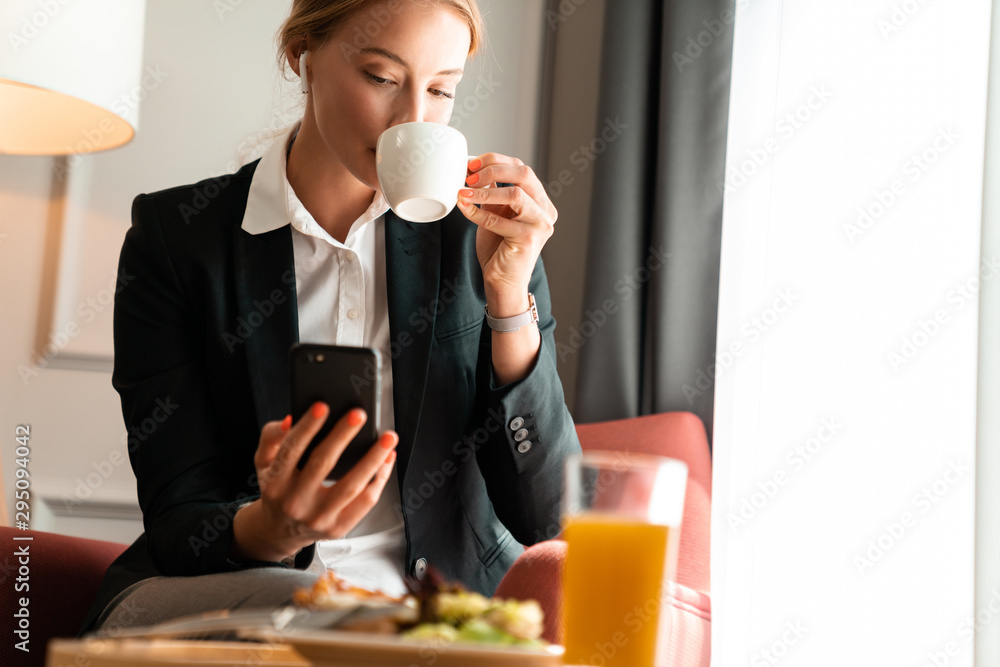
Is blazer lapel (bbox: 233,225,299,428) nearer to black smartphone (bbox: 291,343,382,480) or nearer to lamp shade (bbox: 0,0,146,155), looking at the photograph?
black smartphone (bbox: 291,343,382,480)

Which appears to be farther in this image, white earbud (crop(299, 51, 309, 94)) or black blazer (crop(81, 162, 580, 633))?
white earbud (crop(299, 51, 309, 94))

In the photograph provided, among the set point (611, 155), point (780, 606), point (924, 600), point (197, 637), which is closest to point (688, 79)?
point (611, 155)

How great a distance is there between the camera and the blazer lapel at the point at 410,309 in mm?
1195

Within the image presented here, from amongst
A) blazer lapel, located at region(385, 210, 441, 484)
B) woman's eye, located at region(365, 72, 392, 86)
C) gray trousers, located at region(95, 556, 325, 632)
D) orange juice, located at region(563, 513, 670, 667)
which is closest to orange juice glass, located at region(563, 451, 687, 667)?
orange juice, located at region(563, 513, 670, 667)

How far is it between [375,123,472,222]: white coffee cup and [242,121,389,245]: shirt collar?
0.84 ft

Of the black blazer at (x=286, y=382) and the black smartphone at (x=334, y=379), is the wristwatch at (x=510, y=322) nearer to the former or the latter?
the black blazer at (x=286, y=382)

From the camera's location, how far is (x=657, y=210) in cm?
197

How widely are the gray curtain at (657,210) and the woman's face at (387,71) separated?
0.89 m

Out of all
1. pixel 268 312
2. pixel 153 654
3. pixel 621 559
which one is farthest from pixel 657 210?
pixel 153 654

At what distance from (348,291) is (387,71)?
324mm

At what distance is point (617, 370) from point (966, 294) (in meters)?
1.11

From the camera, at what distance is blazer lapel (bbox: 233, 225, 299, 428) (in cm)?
121

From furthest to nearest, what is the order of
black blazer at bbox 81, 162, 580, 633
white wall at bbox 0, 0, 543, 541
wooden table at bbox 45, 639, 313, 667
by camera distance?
white wall at bbox 0, 0, 543, 541, black blazer at bbox 81, 162, 580, 633, wooden table at bbox 45, 639, 313, 667

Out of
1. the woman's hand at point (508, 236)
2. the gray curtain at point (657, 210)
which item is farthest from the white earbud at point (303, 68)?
the gray curtain at point (657, 210)
